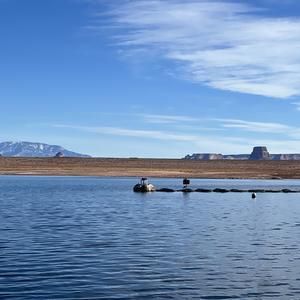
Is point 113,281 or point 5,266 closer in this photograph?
point 113,281

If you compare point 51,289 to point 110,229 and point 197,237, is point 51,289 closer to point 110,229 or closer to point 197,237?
point 197,237

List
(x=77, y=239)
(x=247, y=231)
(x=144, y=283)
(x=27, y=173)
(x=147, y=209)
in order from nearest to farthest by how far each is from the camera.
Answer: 1. (x=144, y=283)
2. (x=77, y=239)
3. (x=247, y=231)
4. (x=147, y=209)
5. (x=27, y=173)

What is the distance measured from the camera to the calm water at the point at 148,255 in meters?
20.8

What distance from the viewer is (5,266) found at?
24.5m

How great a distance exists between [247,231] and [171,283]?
57.2 ft

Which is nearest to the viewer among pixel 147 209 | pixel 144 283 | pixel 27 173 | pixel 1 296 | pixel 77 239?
pixel 1 296

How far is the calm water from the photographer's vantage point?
68.3ft

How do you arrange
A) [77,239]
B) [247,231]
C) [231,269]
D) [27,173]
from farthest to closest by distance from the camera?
[27,173], [247,231], [77,239], [231,269]

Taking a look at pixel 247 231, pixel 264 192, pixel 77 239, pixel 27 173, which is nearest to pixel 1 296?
pixel 77 239

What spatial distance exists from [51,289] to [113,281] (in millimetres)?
2541

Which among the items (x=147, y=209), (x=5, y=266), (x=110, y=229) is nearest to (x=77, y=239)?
(x=110, y=229)

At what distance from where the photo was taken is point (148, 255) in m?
28.0

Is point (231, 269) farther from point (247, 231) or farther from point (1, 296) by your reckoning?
point (247, 231)

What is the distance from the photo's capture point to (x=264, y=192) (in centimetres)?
8725
